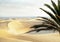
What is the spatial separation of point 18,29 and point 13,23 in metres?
0.14

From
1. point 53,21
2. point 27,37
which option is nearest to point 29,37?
point 27,37

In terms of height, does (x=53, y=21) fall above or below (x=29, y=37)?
above

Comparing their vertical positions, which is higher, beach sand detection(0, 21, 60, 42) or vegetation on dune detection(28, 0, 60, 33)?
vegetation on dune detection(28, 0, 60, 33)

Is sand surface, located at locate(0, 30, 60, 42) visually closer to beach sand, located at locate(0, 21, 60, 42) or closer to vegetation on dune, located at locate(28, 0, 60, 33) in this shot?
beach sand, located at locate(0, 21, 60, 42)

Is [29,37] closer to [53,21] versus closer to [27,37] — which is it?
[27,37]

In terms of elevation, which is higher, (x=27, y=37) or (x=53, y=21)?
(x=53, y=21)

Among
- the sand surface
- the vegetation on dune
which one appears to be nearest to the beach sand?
the sand surface

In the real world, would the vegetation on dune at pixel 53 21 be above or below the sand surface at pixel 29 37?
above

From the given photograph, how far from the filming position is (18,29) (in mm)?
1795

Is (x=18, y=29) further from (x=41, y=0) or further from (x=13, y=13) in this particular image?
(x=41, y=0)

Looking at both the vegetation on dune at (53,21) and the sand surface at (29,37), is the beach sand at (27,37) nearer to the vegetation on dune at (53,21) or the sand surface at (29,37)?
the sand surface at (29,37)

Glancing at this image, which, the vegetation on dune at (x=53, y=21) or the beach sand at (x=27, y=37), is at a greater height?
the vegetation on dune at (x=53, y=21)

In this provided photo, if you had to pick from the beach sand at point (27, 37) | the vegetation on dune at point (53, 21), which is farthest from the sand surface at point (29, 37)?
the vegetation on dune at point (53, 21)

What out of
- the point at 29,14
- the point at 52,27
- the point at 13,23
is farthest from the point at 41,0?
the point at 13,23
